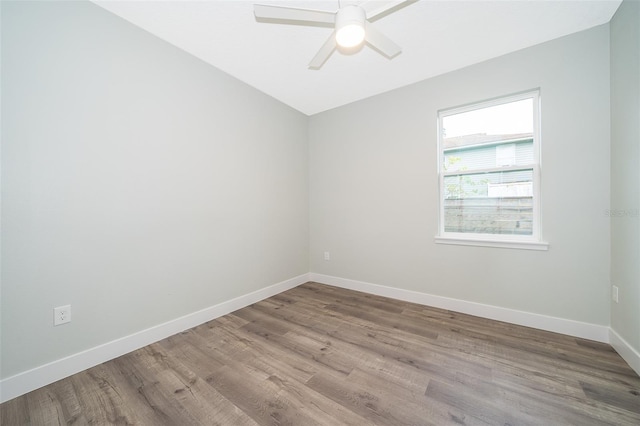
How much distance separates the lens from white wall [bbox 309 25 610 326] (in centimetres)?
196

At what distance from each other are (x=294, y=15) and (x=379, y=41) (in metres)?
0.61

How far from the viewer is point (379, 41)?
1.63m

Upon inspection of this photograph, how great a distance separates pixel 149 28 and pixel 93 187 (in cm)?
139

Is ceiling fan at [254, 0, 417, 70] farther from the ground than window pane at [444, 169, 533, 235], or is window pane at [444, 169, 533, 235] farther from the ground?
ceiling fan at [254, 0, 417, 70]

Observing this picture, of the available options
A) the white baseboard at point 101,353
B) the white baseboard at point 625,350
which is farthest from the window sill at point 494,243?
the white baseboard at point 101,353

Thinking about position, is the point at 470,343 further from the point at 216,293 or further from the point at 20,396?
the point at 20,396

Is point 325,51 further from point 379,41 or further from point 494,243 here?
point 494,243

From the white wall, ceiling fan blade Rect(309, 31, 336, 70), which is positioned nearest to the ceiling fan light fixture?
ceiling fan blade Rect(309, 31, 336, 70)

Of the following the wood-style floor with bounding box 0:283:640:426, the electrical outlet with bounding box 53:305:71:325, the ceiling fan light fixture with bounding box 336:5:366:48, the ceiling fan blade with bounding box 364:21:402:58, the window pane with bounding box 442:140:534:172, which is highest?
the ceiling fan blade with bounding box 364:21:402:58

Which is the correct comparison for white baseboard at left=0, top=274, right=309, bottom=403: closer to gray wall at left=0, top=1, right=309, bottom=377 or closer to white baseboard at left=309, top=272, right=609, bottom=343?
gray wall at left=0, top=1, right=309, bottom=377

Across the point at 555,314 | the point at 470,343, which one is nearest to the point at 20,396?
the point at 470,343

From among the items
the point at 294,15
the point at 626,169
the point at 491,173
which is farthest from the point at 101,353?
the point at 626,169

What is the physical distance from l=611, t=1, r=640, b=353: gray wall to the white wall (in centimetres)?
9

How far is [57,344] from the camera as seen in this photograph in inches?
61.6
